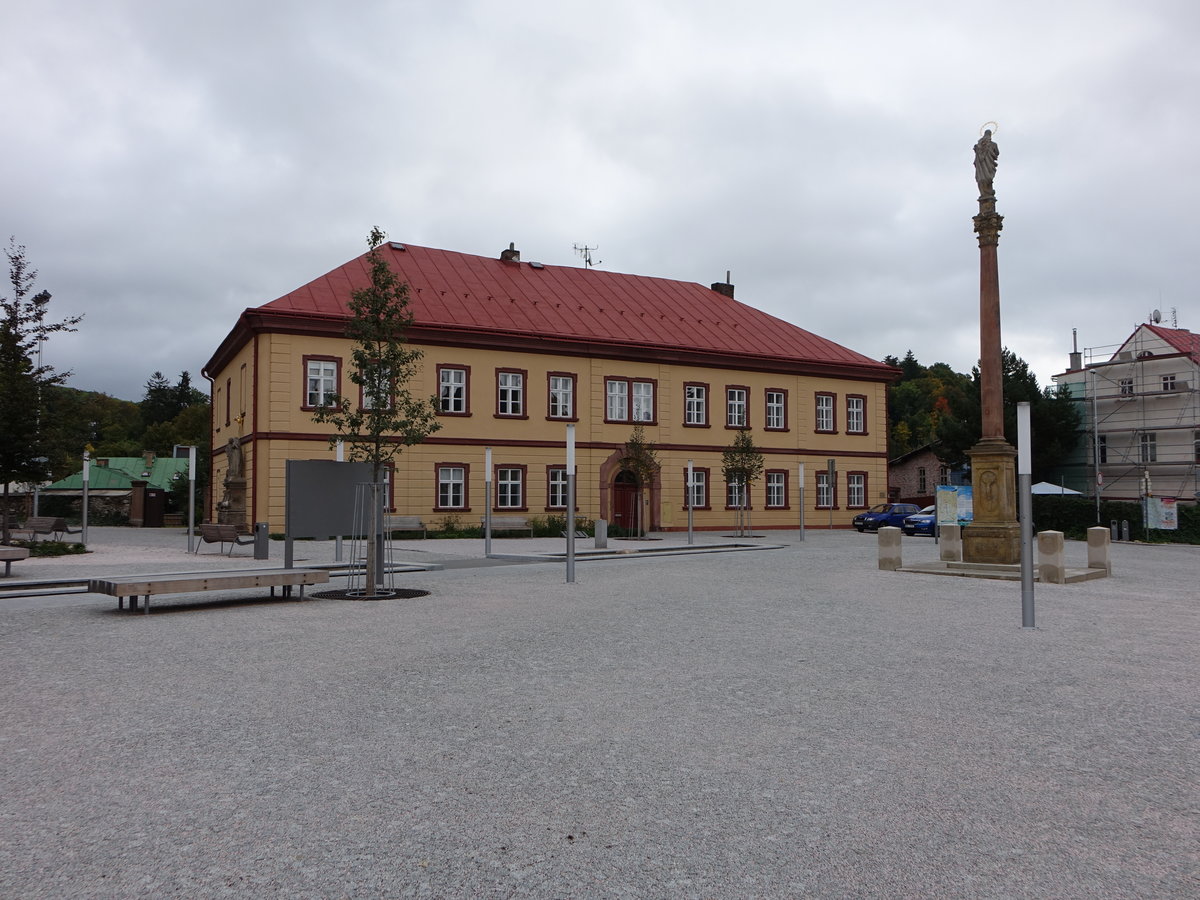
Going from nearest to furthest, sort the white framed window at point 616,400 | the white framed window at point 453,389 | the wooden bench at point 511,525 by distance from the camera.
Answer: the wooden bench at point 511,525 < the white framed window at point 453,389 < the white framed window at point 616,400

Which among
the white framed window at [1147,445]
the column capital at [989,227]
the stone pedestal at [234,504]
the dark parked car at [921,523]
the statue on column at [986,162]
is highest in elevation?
the statue on column at [986,162]

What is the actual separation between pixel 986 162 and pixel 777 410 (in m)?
22.1

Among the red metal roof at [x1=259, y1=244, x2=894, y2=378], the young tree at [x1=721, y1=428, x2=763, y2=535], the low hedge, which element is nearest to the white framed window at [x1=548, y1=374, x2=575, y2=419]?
the red metal roof at [x1=259, y1=244, x2=894, y2=378]

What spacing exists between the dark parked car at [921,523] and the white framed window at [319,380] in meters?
22.3

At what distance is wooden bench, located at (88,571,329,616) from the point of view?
11164 mm

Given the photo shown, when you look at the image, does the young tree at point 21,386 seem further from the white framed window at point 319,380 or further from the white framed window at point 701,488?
the white framed window at point 701,488

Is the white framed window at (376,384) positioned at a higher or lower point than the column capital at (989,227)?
lower

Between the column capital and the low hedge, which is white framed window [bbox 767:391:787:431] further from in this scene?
the column capital

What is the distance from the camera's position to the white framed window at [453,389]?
33.7m

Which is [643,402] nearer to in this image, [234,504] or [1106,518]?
[234,504]

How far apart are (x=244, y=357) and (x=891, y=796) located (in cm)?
3281

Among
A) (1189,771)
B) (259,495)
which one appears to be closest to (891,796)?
(1189,771)

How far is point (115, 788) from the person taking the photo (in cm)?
468

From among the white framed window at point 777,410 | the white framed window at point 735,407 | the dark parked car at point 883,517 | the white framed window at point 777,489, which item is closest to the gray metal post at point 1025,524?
the dark parked car at point 883,517
